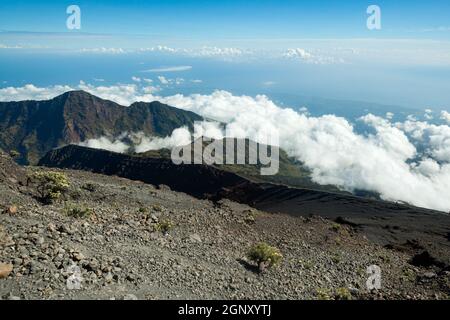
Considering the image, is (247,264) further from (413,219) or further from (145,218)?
(413,219)

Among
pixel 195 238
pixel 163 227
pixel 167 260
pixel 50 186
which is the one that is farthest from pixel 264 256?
pixel 50 186

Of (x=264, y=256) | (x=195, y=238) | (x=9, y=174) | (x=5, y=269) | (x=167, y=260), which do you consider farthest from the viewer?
(x=9, y=174)

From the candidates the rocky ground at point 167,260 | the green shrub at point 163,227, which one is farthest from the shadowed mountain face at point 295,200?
the green shrub at point 163,227

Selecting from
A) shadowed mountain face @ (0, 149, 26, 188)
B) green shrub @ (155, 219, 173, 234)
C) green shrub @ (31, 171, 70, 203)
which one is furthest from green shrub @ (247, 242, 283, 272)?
shadowed mountain face @ (0, 149, 26, 188)

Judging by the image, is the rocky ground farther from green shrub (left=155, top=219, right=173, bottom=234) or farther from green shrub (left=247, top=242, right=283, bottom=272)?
green shrub (left=247, top=242, right=283, bottom=272)

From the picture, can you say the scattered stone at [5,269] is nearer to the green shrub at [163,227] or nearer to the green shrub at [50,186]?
the green shrub at [163,227]

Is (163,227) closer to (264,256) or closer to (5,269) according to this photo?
(264,256)
